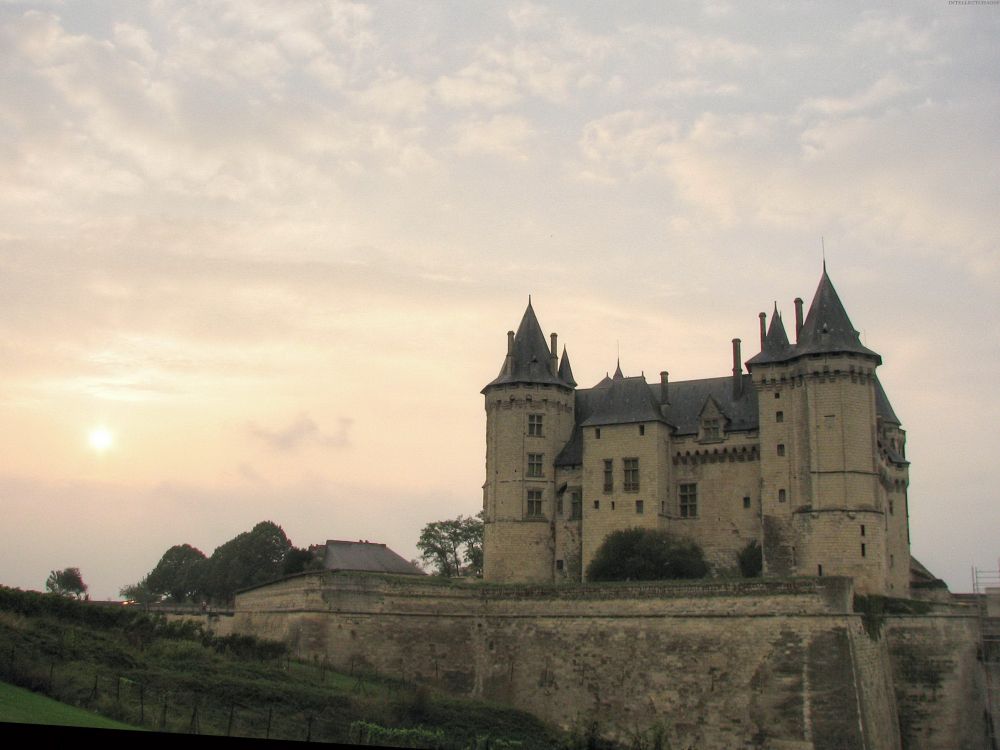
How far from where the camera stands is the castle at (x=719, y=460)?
4206cm

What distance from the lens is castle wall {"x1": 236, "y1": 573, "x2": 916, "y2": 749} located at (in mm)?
35188

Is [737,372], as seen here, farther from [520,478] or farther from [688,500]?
[520,478]

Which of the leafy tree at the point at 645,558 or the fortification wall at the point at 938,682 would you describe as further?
the leafy tree at the point at 645,558

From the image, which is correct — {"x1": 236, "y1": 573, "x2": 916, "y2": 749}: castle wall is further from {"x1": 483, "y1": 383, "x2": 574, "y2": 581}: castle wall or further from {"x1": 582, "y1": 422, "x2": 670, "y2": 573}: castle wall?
{"x1": 582, "y1": 422, "x2": 670, "y2": 573}: castle wall

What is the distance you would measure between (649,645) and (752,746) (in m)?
5.41

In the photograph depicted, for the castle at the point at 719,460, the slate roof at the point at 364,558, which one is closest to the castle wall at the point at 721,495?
the castle at the point at 719,460

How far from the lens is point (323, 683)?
35156 millimetres

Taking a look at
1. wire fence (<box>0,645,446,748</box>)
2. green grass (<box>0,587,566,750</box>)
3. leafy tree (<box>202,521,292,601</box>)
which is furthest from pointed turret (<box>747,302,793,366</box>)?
leafy tree (<box>202,521,292,601</box>)

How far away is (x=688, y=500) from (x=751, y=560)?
435 cm

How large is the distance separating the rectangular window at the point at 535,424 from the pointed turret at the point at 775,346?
34.7ft

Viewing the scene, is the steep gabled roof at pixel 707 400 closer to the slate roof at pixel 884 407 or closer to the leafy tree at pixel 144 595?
the slate roof at pixel 884 407

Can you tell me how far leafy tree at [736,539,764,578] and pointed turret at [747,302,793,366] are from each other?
7976 millimetres

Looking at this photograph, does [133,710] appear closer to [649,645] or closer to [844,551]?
[649,645]

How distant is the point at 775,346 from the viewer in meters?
45.7
